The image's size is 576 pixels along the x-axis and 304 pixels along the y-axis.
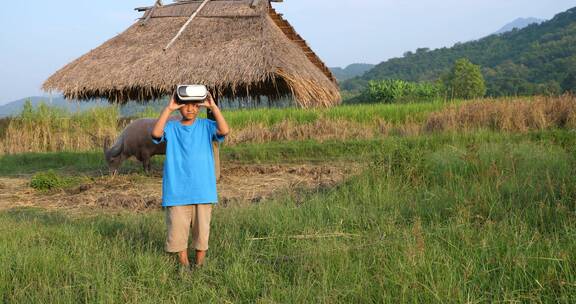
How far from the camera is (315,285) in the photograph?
2992 mm

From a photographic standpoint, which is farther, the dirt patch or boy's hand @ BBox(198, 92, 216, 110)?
the dirt patch

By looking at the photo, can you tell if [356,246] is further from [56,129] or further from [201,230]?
[56,129]

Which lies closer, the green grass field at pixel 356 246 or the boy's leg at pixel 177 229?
the green grass field at pixel 356 246

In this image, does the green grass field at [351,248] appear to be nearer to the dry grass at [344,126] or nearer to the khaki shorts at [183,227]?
the khaki shorts at [183,227]

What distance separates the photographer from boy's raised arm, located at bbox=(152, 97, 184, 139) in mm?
3396

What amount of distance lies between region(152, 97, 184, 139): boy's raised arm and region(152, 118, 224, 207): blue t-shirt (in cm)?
4

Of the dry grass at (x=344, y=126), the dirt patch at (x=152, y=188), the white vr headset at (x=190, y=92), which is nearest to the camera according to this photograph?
the white vr headset at (x=190, y=92)

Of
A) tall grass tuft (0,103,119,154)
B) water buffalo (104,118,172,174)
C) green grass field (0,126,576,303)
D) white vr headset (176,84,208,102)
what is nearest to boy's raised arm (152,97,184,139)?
white vr headset (176,84,208,102)

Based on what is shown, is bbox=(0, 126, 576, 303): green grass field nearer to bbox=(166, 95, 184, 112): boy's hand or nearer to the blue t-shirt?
the blue t-shirt

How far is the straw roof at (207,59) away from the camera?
808 centimetres

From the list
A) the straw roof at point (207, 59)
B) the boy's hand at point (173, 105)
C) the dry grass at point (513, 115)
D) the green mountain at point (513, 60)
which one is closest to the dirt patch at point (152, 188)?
the straw roof at point (207, 59)

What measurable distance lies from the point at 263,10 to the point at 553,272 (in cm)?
707

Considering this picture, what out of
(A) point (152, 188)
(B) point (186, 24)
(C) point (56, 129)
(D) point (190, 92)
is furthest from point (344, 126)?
(D) point (190, 92)

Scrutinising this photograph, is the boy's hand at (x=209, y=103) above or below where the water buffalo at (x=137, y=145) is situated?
above
